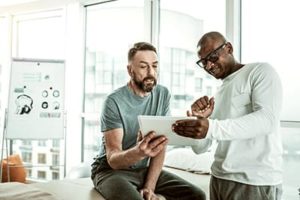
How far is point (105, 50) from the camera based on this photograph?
4621 mm

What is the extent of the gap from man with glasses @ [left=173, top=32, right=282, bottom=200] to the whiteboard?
2781 millimetres

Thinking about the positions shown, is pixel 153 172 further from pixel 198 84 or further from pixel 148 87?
pixel 198 84

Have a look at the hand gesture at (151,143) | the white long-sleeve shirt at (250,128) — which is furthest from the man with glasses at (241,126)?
the hand gesture at (151,143)

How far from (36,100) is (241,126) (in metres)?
3.14

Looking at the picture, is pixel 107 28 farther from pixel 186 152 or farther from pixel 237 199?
pixel 237 199

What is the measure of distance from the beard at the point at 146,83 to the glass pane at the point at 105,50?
205 cm

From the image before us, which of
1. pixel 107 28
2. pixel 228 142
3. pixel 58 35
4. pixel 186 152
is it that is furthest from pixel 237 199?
pixel 58 35

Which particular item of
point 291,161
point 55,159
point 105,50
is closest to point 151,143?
point 291,161

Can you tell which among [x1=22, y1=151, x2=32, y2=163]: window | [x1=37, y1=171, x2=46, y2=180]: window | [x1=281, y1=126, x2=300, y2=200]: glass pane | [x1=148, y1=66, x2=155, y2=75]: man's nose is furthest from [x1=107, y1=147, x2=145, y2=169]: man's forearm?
[x1=22, y1=151, x2=32, y2=163]: window

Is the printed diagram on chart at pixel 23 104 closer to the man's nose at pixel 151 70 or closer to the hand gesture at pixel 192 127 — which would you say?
the man's nose at pixel 151 70

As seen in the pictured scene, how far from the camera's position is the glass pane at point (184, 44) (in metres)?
3.59

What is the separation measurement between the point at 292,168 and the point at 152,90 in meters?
1.41

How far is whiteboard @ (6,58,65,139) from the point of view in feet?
13.6

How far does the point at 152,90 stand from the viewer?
2.31 metres
